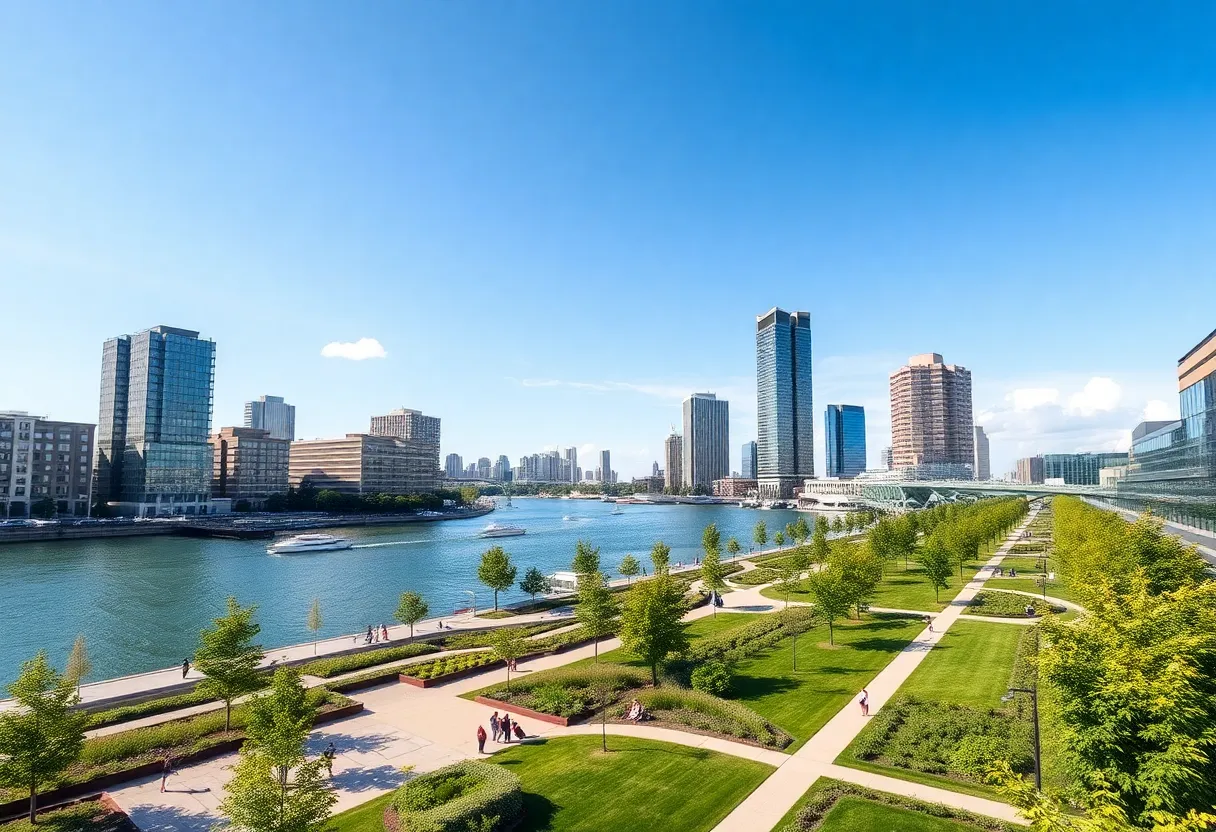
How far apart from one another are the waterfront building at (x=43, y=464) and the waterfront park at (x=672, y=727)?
159355 mm

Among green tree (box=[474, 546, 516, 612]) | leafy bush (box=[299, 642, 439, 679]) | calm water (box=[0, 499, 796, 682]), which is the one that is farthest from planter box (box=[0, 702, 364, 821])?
green tree (box=[474, 546, 516, 612])

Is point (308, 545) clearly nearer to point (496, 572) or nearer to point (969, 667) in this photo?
point (496, 572)

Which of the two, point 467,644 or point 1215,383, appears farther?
point 1215,383

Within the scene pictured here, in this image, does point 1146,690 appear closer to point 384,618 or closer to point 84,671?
point 84,671

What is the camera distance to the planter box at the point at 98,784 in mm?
23781

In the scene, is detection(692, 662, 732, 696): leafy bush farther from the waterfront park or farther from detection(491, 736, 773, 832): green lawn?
detection(491, 736, 773, 832): green lawn

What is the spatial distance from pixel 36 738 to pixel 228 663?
974cm

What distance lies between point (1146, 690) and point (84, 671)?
49237 millimetres

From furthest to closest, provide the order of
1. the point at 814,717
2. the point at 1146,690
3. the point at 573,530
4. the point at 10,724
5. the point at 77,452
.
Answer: the point at 573,530, the point at 77,452, the point at 814,717, the point at 10,724, the point at 1146,690

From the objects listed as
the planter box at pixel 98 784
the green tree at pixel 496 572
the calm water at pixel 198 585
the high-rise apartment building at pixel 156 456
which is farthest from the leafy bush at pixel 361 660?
the high-rise apartment building at pixel 156 456

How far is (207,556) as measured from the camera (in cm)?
11644

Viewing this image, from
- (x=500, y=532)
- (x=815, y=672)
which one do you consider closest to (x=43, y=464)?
(x=500, y=532)

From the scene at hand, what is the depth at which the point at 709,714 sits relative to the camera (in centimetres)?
3212

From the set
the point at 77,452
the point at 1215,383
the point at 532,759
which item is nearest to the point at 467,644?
the point at 532,759
